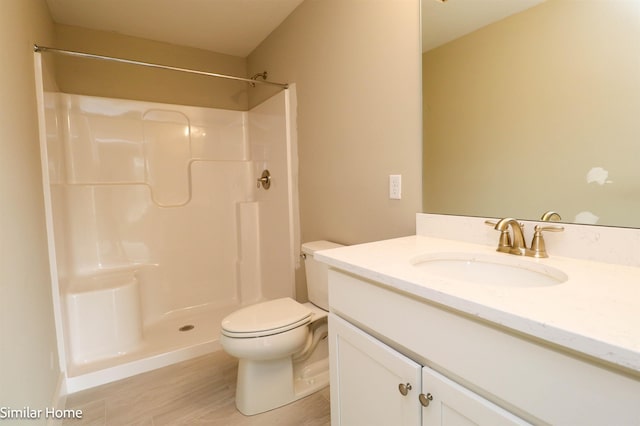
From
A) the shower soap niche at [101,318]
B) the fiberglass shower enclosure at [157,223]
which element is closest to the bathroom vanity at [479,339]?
the fiberglass shower enclosure at [157,223]

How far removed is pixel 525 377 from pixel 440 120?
40.2 inches

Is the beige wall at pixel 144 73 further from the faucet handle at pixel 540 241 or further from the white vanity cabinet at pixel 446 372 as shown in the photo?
the faucet handle at pixel 540 241

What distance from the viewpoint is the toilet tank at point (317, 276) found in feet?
5.72

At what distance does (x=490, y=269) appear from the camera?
1.01 metres

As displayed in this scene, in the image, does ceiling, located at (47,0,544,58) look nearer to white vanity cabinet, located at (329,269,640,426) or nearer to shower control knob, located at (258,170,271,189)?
shower control knob, located at (258,170,271,189)

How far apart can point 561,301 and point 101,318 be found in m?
2.34

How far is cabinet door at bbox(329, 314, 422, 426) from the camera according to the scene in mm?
797

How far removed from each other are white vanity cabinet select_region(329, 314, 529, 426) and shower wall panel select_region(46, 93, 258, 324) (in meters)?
1.85

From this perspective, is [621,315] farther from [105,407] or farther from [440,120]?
[105,407]

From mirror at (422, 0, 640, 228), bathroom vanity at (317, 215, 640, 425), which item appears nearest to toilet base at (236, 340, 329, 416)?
bathroom vanity at (317, 215, 640, 425)

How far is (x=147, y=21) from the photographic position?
7.57 ft

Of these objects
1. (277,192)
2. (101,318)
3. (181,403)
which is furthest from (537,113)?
(101,318)

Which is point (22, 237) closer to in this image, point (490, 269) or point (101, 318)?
point (101, 318)

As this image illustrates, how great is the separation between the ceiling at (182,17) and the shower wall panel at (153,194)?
1.84ft
